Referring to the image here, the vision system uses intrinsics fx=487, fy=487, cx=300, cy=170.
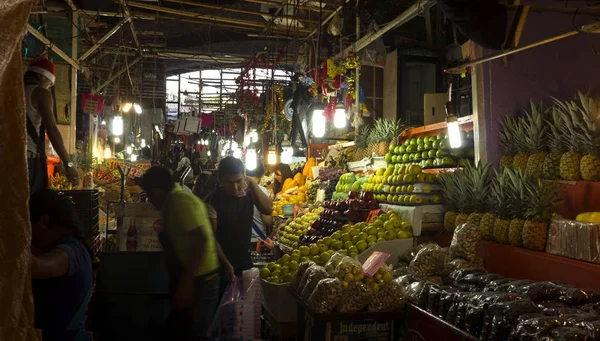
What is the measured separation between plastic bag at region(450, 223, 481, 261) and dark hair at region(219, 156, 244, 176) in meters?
2.25

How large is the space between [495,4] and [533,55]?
296 centimetres

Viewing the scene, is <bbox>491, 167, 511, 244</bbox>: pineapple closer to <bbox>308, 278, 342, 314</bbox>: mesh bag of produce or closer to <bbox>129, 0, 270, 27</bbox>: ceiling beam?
<bbox>308, 278, 342, 314</bbox>: mesh bag of produce

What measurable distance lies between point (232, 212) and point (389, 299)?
5.18ft

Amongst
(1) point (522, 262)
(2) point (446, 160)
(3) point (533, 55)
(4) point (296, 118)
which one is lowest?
(1) point (522, 262)

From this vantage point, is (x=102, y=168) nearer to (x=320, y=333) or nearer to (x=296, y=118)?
(x=296, y=118)

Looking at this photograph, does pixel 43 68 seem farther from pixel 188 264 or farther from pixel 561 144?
pixel 561 144

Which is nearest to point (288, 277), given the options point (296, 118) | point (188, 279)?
point (188, 279)

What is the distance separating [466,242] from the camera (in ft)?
15.8

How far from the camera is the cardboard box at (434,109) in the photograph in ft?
28.8

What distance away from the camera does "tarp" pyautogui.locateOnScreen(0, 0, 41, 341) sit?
1.32 meters

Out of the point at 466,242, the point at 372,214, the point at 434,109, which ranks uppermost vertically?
the point at 434,109

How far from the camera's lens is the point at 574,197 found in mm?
4918

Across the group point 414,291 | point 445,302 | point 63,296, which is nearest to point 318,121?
point 414,291

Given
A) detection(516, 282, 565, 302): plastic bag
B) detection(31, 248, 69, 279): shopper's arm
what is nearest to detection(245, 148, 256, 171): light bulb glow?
detection(516, 282, 565, 302): plastic bag
